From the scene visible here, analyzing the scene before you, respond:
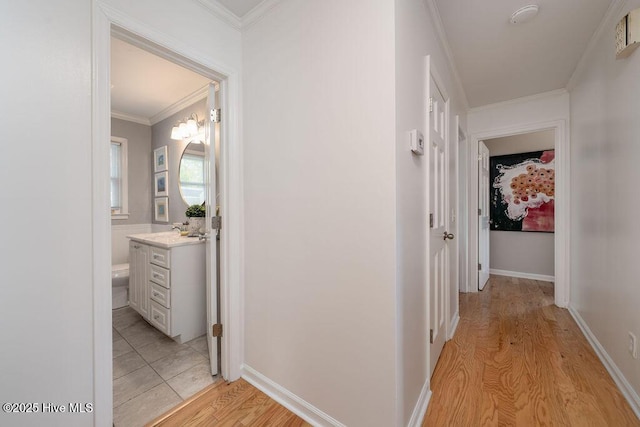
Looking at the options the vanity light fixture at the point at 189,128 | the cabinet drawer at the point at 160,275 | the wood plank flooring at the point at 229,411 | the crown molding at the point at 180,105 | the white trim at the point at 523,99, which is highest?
the white trim at the point at 523,99

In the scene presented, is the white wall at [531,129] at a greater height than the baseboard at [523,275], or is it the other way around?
the white wall at [531,129]

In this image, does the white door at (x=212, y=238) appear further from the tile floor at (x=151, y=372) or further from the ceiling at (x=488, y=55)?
the ceiling at (x=488, y=55)

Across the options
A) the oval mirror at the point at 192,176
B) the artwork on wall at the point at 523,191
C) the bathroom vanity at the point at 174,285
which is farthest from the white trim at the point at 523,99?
the bathroom vanity at the point at 174,285

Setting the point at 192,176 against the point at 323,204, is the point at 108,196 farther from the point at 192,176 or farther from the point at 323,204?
the point at 192,176

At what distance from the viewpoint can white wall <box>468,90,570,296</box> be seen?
285 cm

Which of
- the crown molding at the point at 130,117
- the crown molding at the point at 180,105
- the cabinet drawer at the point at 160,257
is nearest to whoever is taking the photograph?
the cabinet drawer at the point at 160,257

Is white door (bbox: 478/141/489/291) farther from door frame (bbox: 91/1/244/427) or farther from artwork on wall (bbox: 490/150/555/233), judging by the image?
door frame (bbox: 91/1/244/427)

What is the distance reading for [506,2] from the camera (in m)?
1.64

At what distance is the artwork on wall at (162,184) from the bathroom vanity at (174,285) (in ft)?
3.49

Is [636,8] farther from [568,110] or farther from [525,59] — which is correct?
[568,110]

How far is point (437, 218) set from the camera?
A: 5.96ft

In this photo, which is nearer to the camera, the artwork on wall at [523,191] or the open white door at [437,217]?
the open white door at [437,217]

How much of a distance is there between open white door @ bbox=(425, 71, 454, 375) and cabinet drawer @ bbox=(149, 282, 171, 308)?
1.99 m

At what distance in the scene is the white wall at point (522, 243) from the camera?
3.87 meters
